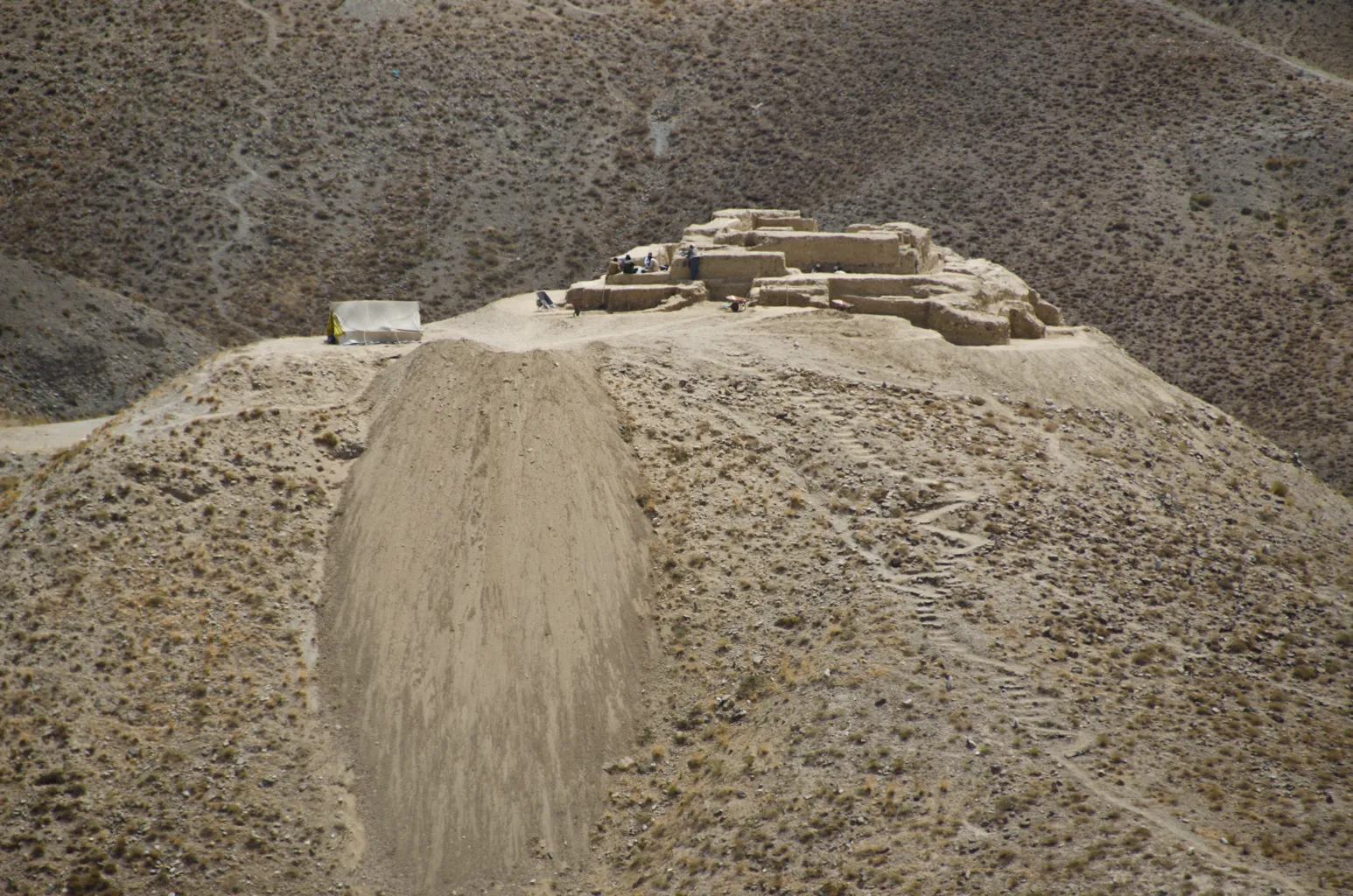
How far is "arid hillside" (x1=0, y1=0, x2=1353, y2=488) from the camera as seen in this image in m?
51.5

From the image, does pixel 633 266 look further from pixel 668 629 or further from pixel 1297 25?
pixel 1297 25

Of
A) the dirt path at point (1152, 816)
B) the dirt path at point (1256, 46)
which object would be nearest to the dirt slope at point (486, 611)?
the dirt path at point (1152, 816)

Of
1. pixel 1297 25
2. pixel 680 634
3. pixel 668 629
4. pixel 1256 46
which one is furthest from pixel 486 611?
pixel 1297 25

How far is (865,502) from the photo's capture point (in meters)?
26.4

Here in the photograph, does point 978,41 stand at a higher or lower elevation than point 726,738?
higher

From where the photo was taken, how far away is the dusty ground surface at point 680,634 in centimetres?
2111

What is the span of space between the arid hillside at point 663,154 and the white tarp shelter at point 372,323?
2107cm

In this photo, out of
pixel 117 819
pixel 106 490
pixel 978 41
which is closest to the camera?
pixel 117 819

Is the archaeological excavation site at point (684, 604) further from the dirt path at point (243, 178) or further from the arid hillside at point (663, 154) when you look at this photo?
the dirt path at point (243, 178)

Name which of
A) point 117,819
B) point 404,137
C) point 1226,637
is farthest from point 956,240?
point 117,819

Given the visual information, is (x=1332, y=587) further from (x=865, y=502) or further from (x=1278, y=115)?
(x=1278, y=115)

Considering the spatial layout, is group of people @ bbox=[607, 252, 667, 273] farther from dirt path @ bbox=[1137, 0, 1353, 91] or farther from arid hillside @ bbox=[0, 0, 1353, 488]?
dirt path @ bbox=[1137, 0, 1353, 91]

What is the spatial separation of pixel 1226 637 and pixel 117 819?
58.9 feet

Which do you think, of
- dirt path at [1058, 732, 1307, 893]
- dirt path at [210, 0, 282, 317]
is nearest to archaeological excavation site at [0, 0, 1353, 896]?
dirt path at [1058, 732, 1307, 893]
